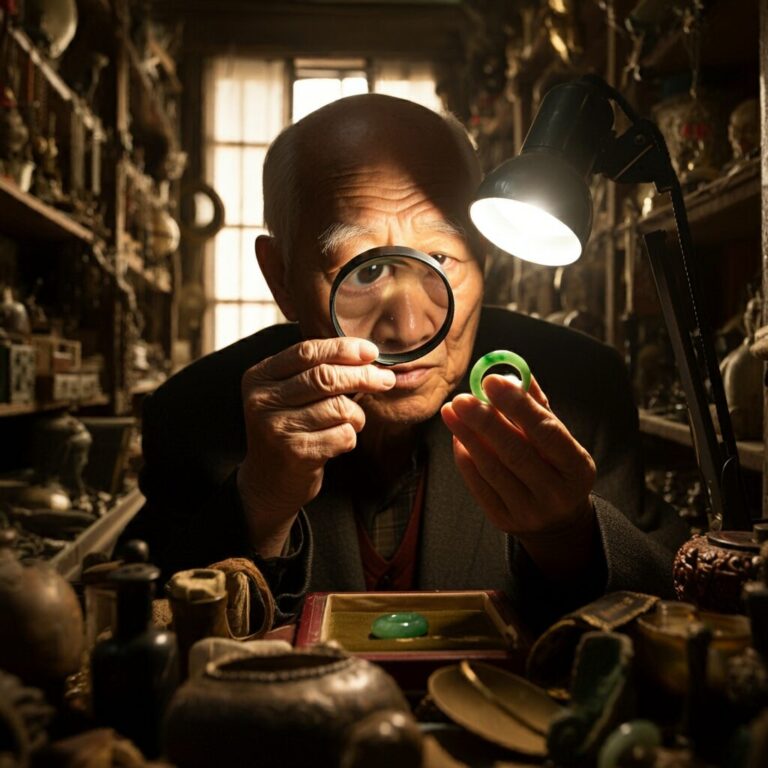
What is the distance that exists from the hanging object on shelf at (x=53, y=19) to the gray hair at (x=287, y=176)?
7.00 feet

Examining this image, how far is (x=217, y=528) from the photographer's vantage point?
66.5 inches

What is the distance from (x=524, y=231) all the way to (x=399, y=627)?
3.50ft

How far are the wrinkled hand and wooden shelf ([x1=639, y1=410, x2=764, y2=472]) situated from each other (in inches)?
42.7

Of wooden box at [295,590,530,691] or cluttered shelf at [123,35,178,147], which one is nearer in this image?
wooden box at [295,590,530,691]

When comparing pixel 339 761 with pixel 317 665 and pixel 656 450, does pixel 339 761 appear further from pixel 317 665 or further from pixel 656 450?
pixel 656 450

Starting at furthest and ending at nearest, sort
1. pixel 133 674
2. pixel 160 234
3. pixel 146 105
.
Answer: pixel 160 234 → pixel 146 105 → pixel 133 674

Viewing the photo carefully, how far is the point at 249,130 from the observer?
29.5ft

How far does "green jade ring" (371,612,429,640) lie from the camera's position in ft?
4.20

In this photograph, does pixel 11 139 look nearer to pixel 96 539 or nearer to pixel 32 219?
pixel 32 219

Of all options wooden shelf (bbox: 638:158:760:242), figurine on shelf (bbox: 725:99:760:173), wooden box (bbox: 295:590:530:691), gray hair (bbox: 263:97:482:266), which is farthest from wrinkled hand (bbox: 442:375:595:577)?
figurine on shelf (bbox: 725:99:760:173)

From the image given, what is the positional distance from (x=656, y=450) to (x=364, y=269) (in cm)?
278

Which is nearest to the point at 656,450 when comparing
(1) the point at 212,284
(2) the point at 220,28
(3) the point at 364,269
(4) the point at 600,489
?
(4) the point at 600,489

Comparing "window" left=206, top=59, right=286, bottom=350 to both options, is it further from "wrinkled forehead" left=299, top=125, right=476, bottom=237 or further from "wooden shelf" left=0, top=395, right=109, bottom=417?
"wrinkled forehead" left=299, top=125, right=476, bottom=237

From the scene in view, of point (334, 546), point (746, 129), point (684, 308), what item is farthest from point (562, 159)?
point (746, 129)
